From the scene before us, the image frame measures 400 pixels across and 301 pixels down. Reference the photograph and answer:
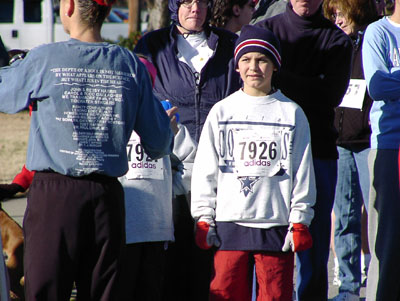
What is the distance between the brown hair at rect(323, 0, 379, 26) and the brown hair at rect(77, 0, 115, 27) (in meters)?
2.66

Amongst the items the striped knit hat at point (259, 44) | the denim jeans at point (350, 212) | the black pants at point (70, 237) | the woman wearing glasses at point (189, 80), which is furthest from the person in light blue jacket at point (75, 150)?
the denim jeans at point (350, 212)

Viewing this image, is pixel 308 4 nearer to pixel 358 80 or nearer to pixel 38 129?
A: pixel 358 80

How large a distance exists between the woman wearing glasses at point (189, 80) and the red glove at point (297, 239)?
0.83 meters

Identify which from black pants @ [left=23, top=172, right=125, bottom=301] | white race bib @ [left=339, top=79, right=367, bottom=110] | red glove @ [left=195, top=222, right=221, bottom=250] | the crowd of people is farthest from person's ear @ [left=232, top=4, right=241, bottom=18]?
black pants @ [left=23, top=172, right=125, bottom=301]

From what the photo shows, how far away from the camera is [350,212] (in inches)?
236

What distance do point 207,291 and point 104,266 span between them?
153 centimetres

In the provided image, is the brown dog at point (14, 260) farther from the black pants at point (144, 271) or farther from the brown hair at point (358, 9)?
the brown hair at point (358, 9)

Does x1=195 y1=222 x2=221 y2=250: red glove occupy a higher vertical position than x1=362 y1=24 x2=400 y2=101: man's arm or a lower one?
lower

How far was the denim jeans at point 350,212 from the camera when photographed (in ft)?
18.7

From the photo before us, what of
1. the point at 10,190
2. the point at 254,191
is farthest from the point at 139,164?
the point at 10,190

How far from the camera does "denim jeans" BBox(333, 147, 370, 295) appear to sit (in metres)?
5.71

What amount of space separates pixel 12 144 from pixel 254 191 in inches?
427

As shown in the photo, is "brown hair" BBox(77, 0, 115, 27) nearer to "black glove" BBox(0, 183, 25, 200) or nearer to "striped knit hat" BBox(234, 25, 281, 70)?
"striped knit hat" BBox(234, 25, 281, 70)

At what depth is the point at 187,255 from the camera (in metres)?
4.98
